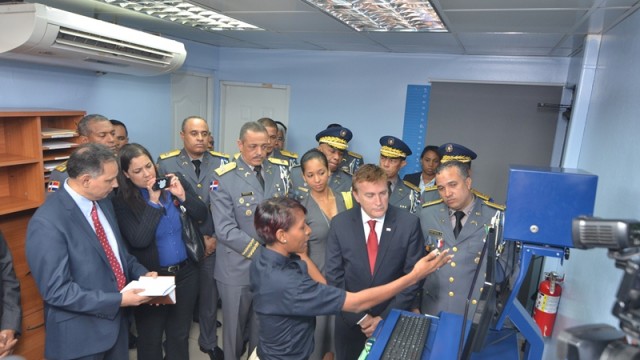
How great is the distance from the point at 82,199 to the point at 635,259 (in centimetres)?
203

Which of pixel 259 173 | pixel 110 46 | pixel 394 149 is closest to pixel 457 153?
pixel 394 149

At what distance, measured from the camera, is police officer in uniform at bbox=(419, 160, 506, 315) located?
2158 millimetres

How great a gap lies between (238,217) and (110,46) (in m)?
1.71

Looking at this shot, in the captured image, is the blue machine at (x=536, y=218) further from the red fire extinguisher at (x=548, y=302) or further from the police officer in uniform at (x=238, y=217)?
the red fire extinguisher at (x=548, y=302)

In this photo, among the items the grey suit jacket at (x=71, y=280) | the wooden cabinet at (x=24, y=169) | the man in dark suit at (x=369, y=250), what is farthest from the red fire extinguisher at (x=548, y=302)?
the wooden cabinet at (x=24, y=169)

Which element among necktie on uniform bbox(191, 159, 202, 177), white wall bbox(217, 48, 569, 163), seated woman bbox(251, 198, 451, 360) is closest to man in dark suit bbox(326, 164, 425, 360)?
seated woman bbox(251, 198, 451, 360)

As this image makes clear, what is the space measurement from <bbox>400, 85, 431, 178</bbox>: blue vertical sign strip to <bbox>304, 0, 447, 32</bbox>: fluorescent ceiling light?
1.39 metres

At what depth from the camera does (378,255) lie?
6.77ft

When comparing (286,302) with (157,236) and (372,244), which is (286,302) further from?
(157,236)

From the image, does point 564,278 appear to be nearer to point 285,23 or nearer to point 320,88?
point 285,23

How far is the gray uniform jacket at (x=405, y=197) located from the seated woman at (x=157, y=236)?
1.43 meters

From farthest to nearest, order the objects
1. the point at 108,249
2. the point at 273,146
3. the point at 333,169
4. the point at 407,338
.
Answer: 1. the point at 273,146
2. the point at 333,169
3. the point at 108,249
4. the point at 407,338

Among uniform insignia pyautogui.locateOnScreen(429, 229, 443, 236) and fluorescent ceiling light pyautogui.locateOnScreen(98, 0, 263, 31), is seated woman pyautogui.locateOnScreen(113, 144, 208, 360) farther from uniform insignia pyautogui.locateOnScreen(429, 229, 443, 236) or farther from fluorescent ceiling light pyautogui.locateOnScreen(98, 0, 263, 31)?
uniform insignia pyautogui.locateOnScreen(429, 229, 443, 236)

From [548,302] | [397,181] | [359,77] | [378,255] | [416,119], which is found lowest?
[548,302]
